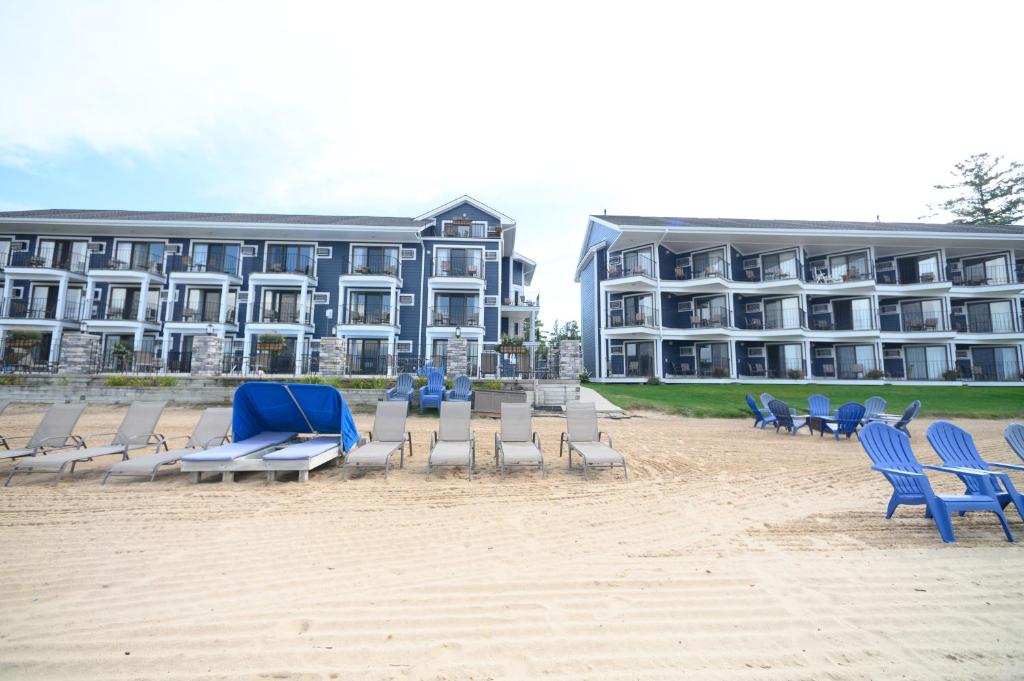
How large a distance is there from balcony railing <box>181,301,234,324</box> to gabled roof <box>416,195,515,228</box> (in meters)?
12.1

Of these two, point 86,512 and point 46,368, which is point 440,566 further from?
point 46,368

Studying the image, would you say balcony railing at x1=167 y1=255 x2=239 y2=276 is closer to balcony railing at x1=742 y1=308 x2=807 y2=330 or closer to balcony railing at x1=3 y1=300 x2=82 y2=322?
balcony railing at x1=3 y1=300 x2=82 y2=322

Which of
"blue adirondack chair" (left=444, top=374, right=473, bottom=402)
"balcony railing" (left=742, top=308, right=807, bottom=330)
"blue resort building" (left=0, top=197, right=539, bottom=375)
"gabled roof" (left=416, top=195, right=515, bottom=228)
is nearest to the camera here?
"blue adirondack chair" (left=444, top=374, right=473, bottom=402)

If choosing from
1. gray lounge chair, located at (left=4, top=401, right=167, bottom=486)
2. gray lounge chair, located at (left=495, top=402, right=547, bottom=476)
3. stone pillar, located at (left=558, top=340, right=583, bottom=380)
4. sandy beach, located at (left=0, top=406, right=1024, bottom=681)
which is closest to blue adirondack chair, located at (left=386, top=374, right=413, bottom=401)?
stone pillar, located at (left=558, top=340, right=583, bottom=380)

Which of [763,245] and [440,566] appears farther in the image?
[763,245]

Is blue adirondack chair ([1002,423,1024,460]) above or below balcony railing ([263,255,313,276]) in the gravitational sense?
below

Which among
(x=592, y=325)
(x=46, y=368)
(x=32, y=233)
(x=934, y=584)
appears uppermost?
(x=32, y=233)

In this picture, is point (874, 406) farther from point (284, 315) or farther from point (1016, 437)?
point (284, 315)

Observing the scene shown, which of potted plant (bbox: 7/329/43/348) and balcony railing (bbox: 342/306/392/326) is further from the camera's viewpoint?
balcony railing (bbox: 342/306/392/326)

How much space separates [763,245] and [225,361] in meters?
32.6

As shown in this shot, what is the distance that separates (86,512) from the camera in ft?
17.2

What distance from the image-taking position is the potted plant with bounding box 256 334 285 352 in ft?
72.4

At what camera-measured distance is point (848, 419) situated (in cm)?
1091

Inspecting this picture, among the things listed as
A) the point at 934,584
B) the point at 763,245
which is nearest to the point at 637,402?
the point at 934,584
